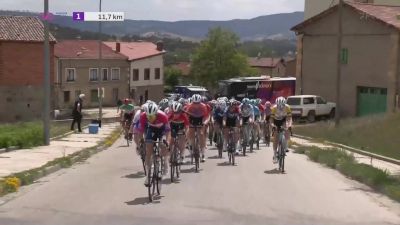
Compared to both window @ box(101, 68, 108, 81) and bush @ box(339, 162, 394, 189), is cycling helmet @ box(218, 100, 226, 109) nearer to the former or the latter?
bush @ box(339, 162, 394, 189)

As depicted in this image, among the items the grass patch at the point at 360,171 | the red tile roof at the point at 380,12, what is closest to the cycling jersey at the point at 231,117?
the grass patch at the point at 360,171

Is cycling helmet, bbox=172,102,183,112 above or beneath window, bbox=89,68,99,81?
beneath

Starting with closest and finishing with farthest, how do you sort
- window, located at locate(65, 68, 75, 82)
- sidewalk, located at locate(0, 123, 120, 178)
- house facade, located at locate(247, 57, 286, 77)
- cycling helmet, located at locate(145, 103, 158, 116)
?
cycling helmet, located at locate(145, 103, 158, 116) → sidewalk, located at locate(0, 123, 120, 178) → window, located at locate(65, 68, 75, 82) → house facade, located at locate(247, 57, 286, 77)

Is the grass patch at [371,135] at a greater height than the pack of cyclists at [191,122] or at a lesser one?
lesser

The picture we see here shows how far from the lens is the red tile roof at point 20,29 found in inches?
2483

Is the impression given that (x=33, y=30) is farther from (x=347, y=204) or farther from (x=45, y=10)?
(x=347, y=204)

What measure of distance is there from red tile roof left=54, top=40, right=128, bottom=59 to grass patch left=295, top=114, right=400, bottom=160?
5291 centimetres

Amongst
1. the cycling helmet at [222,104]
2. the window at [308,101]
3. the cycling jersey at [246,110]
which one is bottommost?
the window at [308,101]

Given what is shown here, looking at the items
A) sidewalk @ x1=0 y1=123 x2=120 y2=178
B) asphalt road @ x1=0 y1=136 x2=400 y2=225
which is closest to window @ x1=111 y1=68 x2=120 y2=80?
sidewalk @ x1=0 y1=123 x2=120 y2=178

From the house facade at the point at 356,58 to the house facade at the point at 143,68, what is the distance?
42.5 m

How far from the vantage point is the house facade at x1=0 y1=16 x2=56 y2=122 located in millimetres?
63244

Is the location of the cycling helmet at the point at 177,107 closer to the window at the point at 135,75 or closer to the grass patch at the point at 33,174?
the grass patch at the point at 33,174

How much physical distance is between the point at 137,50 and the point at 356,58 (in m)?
57.2

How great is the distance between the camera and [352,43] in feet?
147
